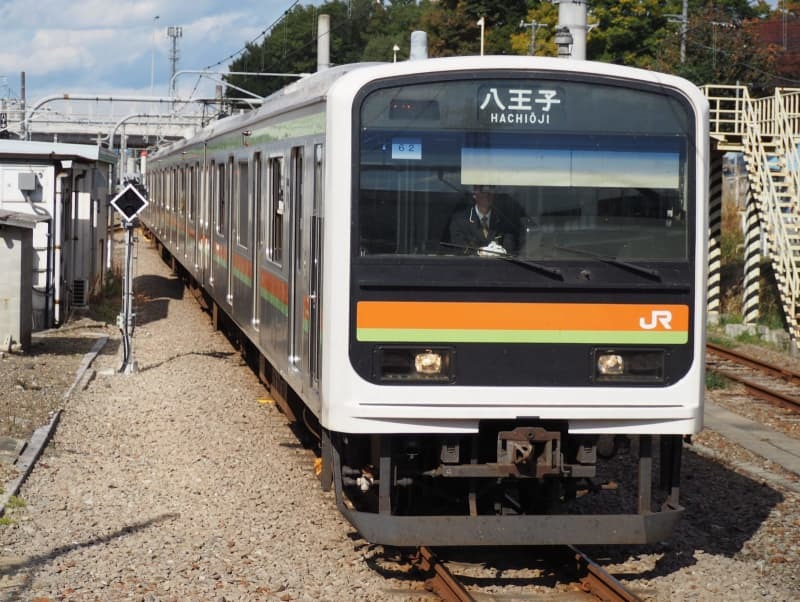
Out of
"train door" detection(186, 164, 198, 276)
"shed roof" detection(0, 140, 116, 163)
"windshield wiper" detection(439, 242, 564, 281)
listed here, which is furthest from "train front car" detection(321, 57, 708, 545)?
"train door" detection(186, 164, 198, 276)

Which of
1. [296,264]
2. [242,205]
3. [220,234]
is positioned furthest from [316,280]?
[220,234]

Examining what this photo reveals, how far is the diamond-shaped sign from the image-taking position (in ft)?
46.7

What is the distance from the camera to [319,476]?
900cm

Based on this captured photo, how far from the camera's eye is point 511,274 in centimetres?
641

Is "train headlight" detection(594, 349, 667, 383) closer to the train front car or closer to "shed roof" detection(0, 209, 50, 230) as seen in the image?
the train front car

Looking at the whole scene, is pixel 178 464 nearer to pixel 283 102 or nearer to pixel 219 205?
pixel 283 102

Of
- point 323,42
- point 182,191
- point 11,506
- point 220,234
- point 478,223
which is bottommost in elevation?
point 11,506

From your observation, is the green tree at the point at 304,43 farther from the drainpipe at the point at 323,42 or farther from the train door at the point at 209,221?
the train door at the point at 209,221

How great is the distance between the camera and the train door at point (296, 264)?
811 cm

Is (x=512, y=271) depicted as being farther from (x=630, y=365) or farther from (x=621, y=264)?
(x=630, y=365)

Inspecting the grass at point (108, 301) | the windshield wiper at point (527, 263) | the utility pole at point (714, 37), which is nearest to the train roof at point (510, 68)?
the windshield wiper at point (527, 263)

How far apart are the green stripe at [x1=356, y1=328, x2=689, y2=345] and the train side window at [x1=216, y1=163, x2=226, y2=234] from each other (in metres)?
8.02

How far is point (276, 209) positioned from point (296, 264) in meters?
1.30

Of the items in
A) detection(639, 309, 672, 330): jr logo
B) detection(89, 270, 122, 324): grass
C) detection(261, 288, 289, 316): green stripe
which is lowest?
detection(89, 270, 122, 324): grass
